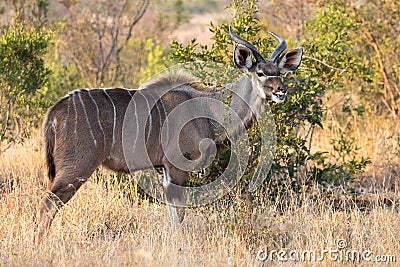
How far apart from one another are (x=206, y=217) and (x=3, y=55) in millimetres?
2380

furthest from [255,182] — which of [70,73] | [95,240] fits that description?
[70,73]

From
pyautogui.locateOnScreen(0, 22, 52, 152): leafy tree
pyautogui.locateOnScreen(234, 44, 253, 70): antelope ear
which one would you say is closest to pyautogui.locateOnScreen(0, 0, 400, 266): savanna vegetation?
pyautogui.locateOnScreen(0, 22, 52, 152): leafy tree

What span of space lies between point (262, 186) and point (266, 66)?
33.4 inches

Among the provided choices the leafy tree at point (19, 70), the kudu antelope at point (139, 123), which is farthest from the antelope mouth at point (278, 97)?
the leafy tree at point (19, 70)

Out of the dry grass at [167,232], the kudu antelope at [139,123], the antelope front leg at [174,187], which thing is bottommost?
the dry grass at [167,232]

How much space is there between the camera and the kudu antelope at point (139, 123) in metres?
3.96

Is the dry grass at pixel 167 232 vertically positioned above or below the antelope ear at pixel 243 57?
below

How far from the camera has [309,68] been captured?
4.81 meters

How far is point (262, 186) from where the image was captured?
4.49 metres

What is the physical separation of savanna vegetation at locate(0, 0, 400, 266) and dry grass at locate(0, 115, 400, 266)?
1 cm

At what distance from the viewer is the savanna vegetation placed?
3.56 metres

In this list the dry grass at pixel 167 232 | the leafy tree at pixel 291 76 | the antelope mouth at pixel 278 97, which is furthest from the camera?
the leafy tree at pixel 291 76

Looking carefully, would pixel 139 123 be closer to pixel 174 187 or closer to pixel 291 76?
pixel 174 187

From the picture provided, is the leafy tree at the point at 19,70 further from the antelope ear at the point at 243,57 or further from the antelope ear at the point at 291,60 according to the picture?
the antelope ear at the point at 291,60
